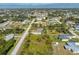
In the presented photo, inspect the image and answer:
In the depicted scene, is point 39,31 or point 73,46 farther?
point 39,31

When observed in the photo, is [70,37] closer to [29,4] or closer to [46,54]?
[46,54]

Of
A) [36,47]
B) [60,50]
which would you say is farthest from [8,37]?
[60,50]

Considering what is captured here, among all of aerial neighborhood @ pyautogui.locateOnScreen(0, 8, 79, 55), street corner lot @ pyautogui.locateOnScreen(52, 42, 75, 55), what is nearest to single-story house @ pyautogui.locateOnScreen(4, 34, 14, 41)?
aerial neighborhood @ pyautogui.locateOnScreen(0, 8, 79, 55)

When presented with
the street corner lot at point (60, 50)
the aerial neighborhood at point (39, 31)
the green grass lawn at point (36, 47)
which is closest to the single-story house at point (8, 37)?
the aerial neighborhood at point (39, 31)

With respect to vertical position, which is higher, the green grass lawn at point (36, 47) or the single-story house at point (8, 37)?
the single-story house at point (8, 37)

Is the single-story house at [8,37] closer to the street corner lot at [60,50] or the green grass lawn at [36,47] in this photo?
the green grass lawn at [36,47]

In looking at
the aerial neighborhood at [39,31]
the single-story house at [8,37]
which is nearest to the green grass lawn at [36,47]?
the aerial neighborhood at [39,31]

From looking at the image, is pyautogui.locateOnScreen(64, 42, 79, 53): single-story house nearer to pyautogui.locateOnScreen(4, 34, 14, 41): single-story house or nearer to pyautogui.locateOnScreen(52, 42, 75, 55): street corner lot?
pyautogui.locateOnScreen(52, 42, 75, 55): street corner lot

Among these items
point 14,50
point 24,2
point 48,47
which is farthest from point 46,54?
point 24,2

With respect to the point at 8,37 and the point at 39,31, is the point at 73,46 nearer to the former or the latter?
the point at 39,31

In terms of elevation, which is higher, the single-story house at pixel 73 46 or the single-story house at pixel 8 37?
the single-story house at pixel 8 37

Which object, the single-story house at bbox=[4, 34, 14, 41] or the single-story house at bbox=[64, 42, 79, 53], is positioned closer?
the single-story house at bbox=[64, 42, 79, 53]

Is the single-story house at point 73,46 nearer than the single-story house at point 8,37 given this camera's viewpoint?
Yes

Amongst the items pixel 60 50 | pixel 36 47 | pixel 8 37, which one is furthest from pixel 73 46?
pixel 8 37
